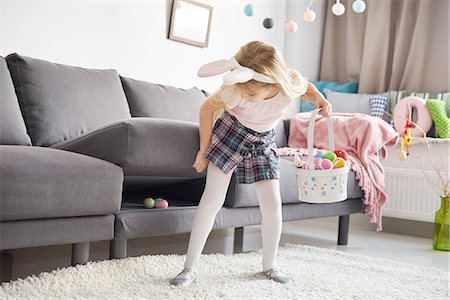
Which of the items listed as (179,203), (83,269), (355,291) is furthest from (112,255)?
(355,291)

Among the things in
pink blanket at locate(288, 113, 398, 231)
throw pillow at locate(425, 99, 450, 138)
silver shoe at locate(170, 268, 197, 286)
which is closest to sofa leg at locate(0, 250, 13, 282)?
silver shoe at locate(170, 268, 197, 286)

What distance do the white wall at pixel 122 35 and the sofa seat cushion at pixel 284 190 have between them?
109 cm

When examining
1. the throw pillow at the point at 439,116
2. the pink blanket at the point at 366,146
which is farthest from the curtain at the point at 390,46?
the pink blanket at the point at 366,146

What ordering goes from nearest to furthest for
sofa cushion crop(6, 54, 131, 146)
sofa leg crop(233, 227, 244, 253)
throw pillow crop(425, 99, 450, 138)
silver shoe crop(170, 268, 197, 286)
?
silver shoe crop(170, 268, 197, 286), sofa cushion crop(6, 54, 131, 146), sofa leg crop(233, 227, 244, 253), throw pillow crop(425, 99, 450, 138)

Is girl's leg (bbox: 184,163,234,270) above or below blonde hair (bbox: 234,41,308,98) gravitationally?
below

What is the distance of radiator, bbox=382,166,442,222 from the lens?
3457 mm

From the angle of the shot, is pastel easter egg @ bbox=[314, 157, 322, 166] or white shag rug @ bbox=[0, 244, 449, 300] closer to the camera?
white shag rug @ bbox=[0, 244, 449, 300]

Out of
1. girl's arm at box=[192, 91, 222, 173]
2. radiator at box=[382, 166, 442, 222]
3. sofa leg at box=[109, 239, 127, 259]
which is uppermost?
girl's arm at box=[192, 91, 222, 173]

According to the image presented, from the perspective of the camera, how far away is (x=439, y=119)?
3.44 metres

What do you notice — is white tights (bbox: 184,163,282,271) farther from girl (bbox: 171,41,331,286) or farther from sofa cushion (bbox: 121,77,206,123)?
sofa cushion (bbox: 121,77,206,123)

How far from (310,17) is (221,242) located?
1.48 meters

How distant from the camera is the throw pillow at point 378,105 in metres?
3.85

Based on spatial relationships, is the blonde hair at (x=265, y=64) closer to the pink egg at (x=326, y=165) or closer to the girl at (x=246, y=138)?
the girl at (x=246, y=138)

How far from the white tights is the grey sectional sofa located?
0.60 ft
